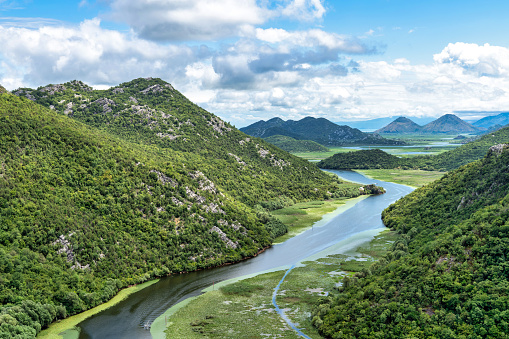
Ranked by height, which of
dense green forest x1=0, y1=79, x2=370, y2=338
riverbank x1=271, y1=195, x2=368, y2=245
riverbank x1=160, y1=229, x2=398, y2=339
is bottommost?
riverbank x1=160, y1=229, x2=398, y2=339

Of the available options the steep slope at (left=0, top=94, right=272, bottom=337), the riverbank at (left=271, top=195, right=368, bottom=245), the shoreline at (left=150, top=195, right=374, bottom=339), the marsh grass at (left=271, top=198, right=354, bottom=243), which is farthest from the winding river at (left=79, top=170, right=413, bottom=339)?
the steep slope at (left=0, top=94, right=272, bottom=337)

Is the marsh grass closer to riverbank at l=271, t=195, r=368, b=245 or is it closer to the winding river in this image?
riverbank at l=271, t=195, r=368, b=245

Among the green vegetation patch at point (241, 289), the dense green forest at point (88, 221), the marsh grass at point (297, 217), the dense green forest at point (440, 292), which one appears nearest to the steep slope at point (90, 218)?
the dense green forest at point (88, 221)

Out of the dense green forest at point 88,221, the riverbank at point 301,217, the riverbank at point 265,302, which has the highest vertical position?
the dense green forest at point 88,221

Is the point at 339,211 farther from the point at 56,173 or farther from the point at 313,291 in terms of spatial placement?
the point at 56,173

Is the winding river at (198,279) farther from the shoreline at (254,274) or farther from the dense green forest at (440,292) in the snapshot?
the dense green forest at (440,292)

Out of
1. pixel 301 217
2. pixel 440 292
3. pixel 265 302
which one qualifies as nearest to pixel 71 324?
pixel 265 302
